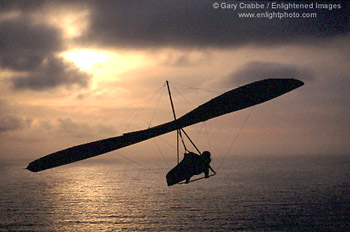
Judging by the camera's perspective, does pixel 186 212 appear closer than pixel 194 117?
No

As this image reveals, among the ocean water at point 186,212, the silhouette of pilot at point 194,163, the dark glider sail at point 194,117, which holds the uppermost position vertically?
the dark glider sail at point 194,117

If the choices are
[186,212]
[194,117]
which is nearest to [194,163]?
[194,117]

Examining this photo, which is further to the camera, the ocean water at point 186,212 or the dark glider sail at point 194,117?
the ocean water at point 186,212

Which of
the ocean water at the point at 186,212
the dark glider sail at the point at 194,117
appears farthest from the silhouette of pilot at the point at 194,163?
the ocean water at the point at 186,212

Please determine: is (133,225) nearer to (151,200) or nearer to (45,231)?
(45,231)

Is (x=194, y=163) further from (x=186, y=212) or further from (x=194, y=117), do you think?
(x=186, y=212)

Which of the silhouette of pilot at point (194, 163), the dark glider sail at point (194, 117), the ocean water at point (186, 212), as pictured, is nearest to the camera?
the silhouette of pilot at point (194, 163)

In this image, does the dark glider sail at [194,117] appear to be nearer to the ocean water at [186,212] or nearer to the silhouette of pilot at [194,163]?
the silhouette of pilot at [194,163]

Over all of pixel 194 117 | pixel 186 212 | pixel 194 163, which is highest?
pixel 194 117
